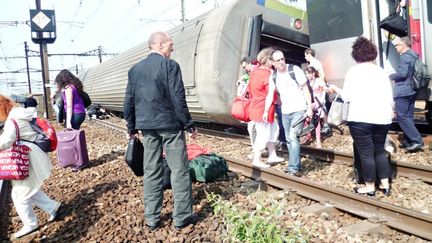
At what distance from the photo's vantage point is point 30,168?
4195 millimetres

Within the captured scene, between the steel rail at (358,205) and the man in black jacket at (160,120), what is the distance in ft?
4.81

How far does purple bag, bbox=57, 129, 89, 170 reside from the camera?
6.59 meters

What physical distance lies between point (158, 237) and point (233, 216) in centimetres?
89

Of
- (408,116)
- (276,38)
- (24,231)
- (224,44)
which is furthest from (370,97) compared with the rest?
(276,38)

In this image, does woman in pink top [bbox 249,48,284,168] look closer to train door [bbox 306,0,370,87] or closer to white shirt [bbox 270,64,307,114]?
white shirt [bbox 270,64,307,114]

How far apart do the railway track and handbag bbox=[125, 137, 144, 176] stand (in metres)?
1.73

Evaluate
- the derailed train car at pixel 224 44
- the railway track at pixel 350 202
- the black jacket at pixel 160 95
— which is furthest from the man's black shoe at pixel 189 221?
the derailed train car at pixel 224 44

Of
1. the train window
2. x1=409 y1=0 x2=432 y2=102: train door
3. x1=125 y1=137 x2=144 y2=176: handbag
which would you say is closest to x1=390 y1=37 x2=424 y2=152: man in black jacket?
x1=409 y1=0 x2=432 y2=102: train door

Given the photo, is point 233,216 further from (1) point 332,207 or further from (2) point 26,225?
(2) point 26,225

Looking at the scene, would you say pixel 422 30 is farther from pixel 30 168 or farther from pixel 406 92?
pixel 30 168

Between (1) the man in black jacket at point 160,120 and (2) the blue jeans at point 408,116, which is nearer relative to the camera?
(1) the man in black jacket at point 160,120

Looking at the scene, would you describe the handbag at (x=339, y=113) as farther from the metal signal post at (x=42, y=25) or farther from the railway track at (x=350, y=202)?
the metal signal post at (x=42, y=25)

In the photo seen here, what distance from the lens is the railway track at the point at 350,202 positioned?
353 cm

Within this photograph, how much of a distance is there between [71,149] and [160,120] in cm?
350
